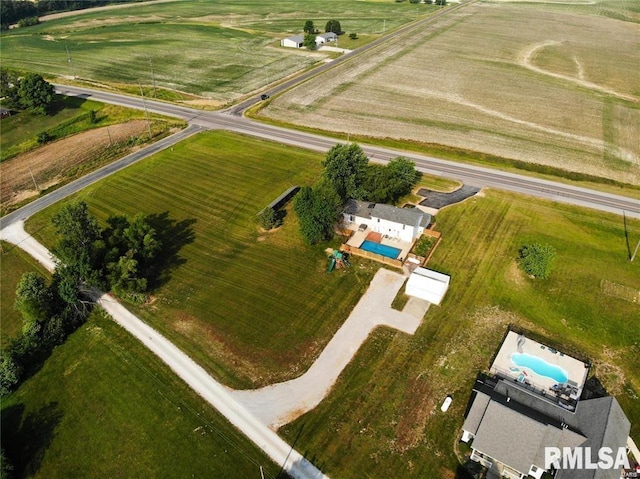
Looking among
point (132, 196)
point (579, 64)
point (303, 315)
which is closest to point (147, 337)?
point (303, 315)

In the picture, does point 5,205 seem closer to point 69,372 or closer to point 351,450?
point 69,372

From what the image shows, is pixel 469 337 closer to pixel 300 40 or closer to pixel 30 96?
pixel 30 96

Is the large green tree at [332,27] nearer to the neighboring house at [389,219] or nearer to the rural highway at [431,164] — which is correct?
the rural highway at [431,164]

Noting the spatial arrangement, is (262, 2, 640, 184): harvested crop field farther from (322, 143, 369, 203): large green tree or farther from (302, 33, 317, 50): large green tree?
(322, 143, 369, 203): large green tree

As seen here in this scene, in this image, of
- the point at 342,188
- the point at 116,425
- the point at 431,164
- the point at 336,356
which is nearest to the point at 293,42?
the point at 431,164

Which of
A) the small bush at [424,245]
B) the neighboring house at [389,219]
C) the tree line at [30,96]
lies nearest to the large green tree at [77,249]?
the neighboring house at [389,219]

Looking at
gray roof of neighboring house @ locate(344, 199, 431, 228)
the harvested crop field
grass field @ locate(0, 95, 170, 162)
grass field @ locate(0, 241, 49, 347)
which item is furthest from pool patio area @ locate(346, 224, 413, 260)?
grass field @ locate(0, 95, 170, 162)
